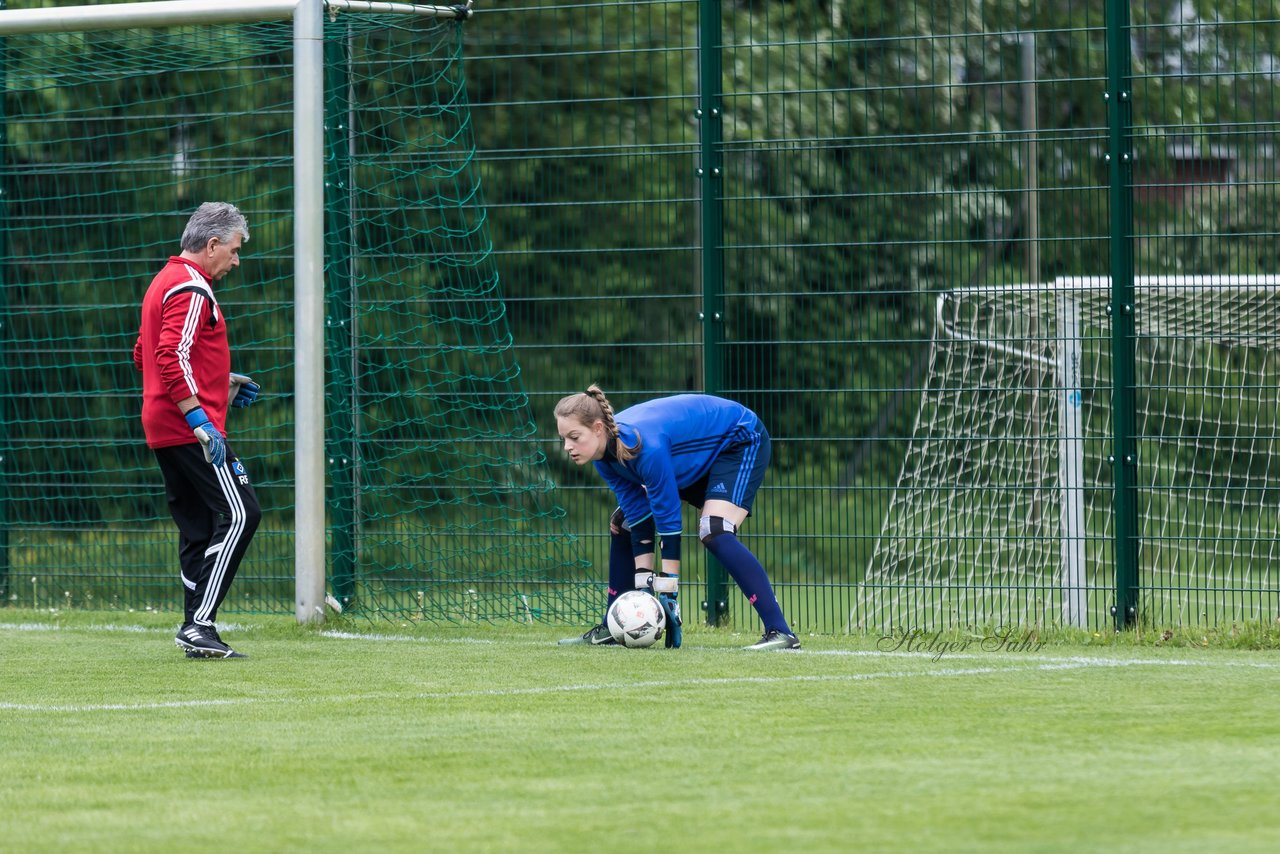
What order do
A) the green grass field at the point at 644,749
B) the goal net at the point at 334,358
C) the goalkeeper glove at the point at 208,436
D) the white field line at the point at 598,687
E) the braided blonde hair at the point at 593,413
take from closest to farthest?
the green grass field at the point at 644,749 < the white field line at the point at 598,687 < the braided blonde hair at the point at 593,413 < the goalkeeper glove at the point at 208,436 < the goal net at the point at 334,358

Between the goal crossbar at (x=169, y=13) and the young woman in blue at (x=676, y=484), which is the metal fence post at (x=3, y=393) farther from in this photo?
the young woman in blue at (x=676, y=484)

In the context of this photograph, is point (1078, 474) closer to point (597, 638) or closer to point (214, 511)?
point (597, 638)

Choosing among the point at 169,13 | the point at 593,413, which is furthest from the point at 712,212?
the point at 169,13

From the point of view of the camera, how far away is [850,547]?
1009 cm

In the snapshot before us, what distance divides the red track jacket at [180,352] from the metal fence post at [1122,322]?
439 centimetres

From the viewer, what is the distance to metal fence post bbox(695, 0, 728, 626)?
32.6ft

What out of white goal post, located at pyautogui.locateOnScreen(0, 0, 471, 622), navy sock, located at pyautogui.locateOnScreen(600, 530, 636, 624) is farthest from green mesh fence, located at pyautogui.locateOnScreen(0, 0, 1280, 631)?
navy sock, located at pyautogui.locateOnScreen(600, 530, 636, 624)

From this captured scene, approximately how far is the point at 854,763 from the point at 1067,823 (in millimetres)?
977

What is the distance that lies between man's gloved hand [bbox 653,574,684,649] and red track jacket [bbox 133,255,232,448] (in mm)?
2086

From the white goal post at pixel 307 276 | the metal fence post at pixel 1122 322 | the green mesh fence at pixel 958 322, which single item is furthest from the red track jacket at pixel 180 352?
the metal fence post at pixel 1122 322

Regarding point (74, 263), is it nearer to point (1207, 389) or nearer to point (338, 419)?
point (338, 419)

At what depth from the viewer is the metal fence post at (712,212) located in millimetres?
9945

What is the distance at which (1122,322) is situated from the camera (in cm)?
935

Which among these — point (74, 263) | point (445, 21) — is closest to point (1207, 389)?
point (445, 21)
